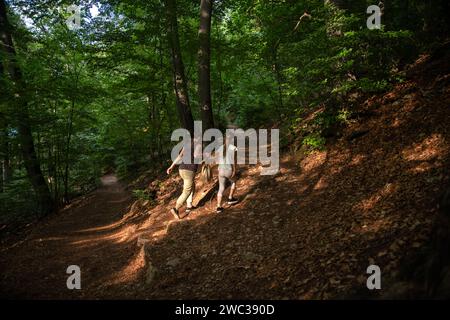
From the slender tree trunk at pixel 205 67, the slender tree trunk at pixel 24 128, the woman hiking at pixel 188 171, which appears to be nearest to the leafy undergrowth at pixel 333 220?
the woman hiking at pixel 188 171

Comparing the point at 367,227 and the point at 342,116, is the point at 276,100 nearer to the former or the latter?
the point at 342,116

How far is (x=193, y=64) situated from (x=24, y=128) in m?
7.16

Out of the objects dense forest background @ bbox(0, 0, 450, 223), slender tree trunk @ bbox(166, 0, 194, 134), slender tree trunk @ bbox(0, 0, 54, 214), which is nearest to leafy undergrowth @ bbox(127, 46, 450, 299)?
dense forest background @ bbox(0, 0, 450, 223)

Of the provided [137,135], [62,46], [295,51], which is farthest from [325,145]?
[137,135]

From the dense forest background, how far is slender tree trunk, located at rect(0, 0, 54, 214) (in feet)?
0.14

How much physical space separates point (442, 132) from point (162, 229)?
641 centimetres

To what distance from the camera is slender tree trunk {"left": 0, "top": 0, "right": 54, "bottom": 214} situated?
33.7ft

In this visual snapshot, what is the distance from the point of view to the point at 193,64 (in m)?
14.2

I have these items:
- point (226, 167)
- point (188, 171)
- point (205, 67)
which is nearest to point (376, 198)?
point (226, 167)

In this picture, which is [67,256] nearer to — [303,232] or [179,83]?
[303,232]

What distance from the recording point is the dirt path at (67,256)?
253 inches

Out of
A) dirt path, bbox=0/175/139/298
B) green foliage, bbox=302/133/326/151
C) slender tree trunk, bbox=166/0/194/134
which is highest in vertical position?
slender tree trunk, bbox=166/0/194/134

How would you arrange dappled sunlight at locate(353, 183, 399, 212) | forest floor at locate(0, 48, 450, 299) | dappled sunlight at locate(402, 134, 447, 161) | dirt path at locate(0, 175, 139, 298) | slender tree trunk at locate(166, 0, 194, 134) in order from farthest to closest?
1. slender tree trunk at locate(166, 0, 194, 134)
2. dirt path at locate(0, 175, 139, 298)
3. dappled sunlight at locate(402, 134, 447, 161)
4. dappled sunlight at locate(353, 183, 399, 212)
5. forest floor at locate(0, 48, 450, 299)

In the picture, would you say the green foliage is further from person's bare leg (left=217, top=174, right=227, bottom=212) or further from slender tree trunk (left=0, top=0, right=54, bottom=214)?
slender tree trunk (left=0, top=0, right=54, bottom=214)
